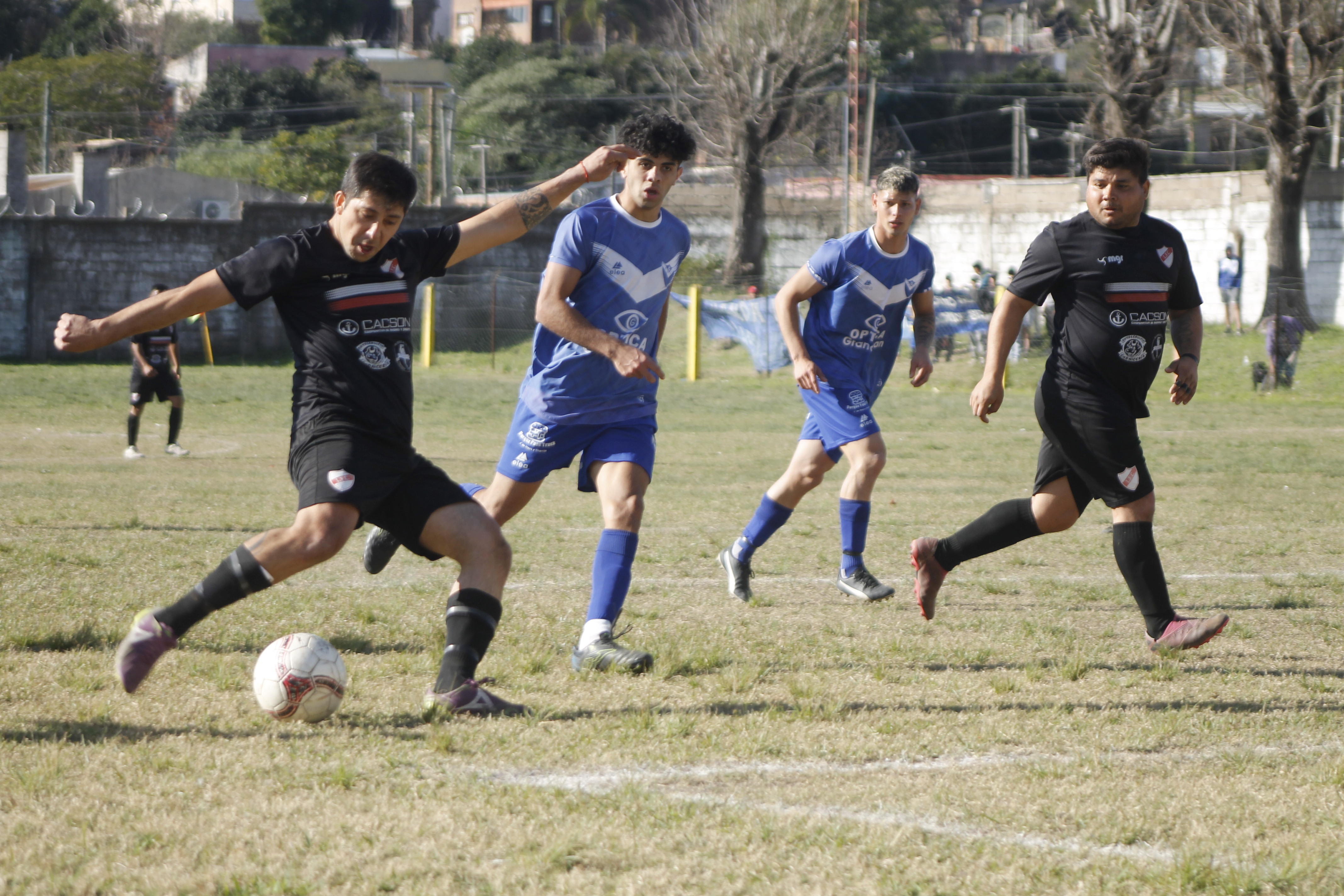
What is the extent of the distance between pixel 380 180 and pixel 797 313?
10.5 ft

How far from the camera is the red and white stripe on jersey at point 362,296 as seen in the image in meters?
4.25

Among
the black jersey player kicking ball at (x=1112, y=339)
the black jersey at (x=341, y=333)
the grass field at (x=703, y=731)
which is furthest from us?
the black jersey player kicking ball at (x=1112, y=339)

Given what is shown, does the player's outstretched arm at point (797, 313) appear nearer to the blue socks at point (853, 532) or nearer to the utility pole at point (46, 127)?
the blue socks at point (853, 532)

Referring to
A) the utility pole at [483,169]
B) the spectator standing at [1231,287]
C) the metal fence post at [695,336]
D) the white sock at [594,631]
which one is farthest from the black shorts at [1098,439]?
the utility pole at [483,169]

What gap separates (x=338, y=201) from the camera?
432cm

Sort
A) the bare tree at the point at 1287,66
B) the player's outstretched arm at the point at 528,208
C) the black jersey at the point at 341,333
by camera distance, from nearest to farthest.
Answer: the black jersey at the point at 341,333 → the player's outstretched arm at the point at 528,208 → the bare tree at the point at 1287,66

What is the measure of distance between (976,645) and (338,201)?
10.1 ft

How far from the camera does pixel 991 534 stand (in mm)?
5668

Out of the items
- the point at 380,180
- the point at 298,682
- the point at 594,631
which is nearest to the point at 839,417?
the point at 594,631

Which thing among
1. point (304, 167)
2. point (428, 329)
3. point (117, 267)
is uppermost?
point (304, 167)

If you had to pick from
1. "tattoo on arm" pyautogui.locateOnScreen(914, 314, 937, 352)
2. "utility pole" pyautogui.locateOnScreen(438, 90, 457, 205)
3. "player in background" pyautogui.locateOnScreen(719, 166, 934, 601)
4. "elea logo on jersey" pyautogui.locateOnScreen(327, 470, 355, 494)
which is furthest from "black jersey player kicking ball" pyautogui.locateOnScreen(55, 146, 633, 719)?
"utility pole" pyautogui.locateOnScreen(438, 90, 457, 205)

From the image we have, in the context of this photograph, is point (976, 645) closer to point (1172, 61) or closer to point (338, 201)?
point (338, 201)

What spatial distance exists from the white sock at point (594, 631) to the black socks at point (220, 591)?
1.26 meters

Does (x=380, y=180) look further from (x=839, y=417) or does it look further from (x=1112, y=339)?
(x=839, y=417)
